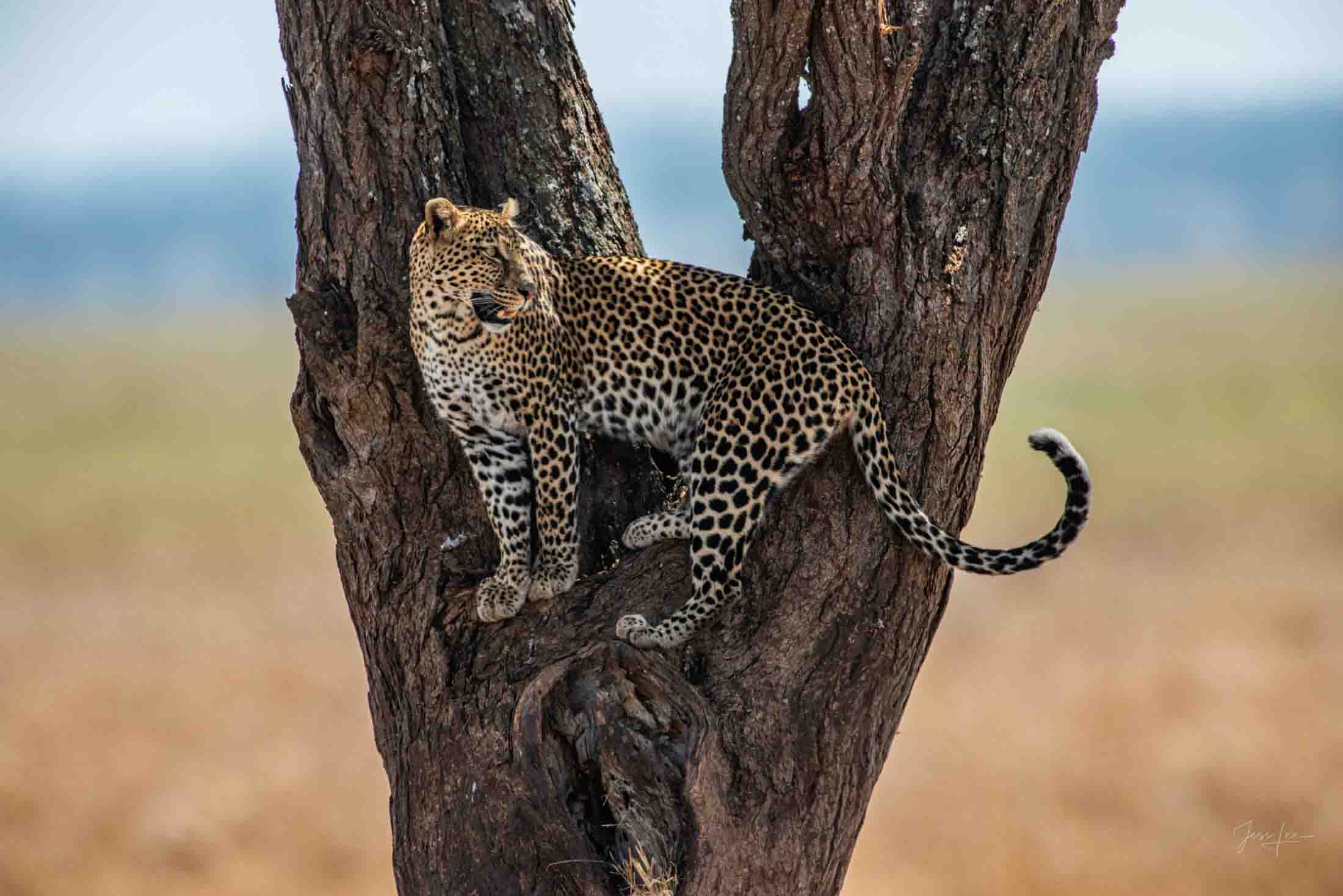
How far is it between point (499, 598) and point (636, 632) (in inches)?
24.3

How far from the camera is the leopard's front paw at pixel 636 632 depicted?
6230 mm

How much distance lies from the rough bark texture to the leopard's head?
234 mm

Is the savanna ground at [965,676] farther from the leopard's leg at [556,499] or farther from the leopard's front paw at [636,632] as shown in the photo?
the leopard's leg at [556,499]

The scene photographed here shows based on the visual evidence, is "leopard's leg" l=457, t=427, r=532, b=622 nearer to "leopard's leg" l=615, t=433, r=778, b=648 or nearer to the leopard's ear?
"leopard's leg" l=615, t=433, r=778, b=648

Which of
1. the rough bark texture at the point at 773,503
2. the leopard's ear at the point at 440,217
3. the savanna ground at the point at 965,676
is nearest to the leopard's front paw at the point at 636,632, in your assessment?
the rough bark texture at the point at 773,503

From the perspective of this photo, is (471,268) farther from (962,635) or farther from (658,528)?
(962,635)

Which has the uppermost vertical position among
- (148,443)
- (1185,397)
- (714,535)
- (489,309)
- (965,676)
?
(489,309)

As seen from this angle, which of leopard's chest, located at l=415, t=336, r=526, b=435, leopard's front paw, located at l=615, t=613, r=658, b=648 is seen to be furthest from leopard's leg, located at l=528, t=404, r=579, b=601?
leopard's front paw, located at l=615, t=613, r=658, b=648

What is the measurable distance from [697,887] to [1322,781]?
58.7 ft

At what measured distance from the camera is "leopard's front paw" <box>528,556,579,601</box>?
653cm

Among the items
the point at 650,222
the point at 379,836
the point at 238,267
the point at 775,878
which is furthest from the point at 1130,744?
the point at 238,267

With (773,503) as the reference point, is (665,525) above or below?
below

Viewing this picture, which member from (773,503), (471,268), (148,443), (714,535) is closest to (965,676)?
(773,503)

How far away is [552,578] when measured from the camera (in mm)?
6559
